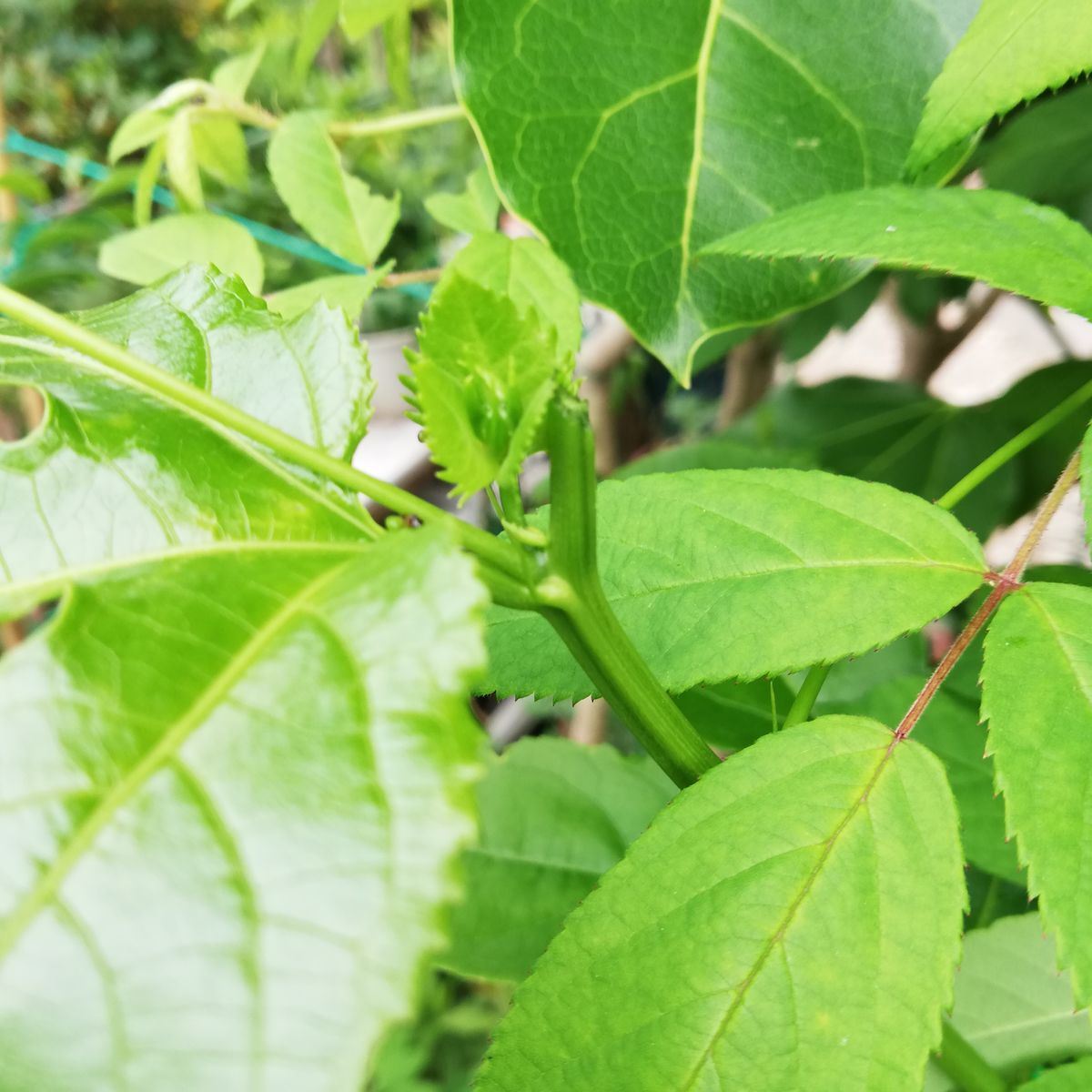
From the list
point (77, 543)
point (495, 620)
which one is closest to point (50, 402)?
point (77, 543)

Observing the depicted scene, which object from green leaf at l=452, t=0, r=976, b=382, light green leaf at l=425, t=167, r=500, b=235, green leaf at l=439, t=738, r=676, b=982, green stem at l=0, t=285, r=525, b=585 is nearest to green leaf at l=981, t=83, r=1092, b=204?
green leaf at l=452, t=0, r=976, b=382

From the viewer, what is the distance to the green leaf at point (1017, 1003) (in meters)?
0.43

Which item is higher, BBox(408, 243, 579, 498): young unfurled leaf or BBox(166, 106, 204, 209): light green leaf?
BBox(166, 106, 204, 209): light green leaf

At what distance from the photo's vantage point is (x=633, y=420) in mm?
1589

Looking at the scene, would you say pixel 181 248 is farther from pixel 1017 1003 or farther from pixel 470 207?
pixel 1017 1003

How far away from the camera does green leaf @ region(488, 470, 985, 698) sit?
0.30 metres

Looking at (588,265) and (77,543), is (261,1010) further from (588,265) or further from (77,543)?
(588,265)

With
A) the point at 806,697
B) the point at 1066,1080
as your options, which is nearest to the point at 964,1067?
the point at 1066,1080

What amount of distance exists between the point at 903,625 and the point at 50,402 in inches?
10.4

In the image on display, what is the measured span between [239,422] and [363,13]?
446 mm

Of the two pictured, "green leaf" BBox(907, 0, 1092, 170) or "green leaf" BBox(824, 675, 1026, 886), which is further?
"green leaf" BBox(824, 675, 1026, 886)

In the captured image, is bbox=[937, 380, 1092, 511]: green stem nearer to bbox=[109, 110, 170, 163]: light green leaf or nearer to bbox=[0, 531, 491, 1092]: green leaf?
bbox=[0, 531, 491, 1092]: green leaf

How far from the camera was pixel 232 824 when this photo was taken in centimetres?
16

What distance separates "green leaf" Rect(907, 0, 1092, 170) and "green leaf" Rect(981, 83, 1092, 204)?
0.34 meters
